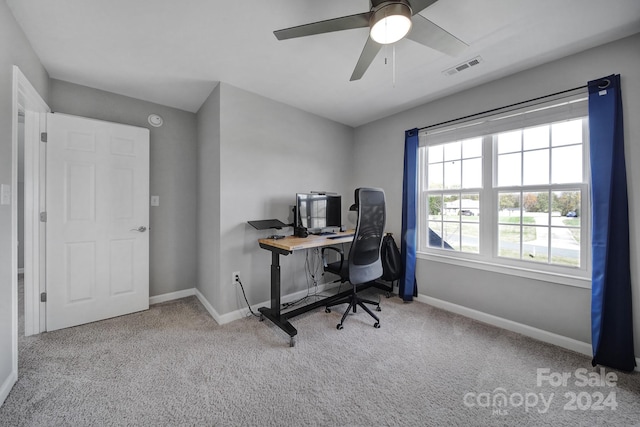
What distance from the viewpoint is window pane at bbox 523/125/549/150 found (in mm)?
2176

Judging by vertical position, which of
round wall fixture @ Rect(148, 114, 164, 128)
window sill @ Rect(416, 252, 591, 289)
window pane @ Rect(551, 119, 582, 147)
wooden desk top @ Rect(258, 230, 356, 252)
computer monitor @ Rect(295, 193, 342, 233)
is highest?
round wall fixture @ Rect(148, 114, 164, 128)

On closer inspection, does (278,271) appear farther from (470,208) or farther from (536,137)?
(536,137)

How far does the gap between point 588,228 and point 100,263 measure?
447 cm

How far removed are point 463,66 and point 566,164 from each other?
124 cm

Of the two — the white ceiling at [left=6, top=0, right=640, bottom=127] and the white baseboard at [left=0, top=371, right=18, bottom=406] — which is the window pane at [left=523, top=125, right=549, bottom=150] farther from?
the white baseboard at [left=0, top=371, right=18, bottom=406]

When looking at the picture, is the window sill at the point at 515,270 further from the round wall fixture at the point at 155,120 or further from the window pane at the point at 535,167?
the round wall fixture at the point at 155,120

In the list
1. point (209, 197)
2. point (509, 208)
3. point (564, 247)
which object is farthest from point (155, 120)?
point (564, 247)

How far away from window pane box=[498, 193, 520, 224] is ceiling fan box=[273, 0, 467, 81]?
159cm

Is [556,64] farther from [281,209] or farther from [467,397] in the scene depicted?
[281,209]

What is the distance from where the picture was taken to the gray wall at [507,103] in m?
1.75

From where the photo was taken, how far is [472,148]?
2.63 metres

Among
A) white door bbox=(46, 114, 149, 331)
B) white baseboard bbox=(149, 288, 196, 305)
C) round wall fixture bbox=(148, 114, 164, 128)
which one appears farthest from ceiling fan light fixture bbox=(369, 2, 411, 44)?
white baseboard bbox=(149, 288, 196, 305)

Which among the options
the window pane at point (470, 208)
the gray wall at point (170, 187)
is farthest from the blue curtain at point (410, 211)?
the gray wall at point (170, 187)

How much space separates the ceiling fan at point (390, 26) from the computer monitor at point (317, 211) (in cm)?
163
